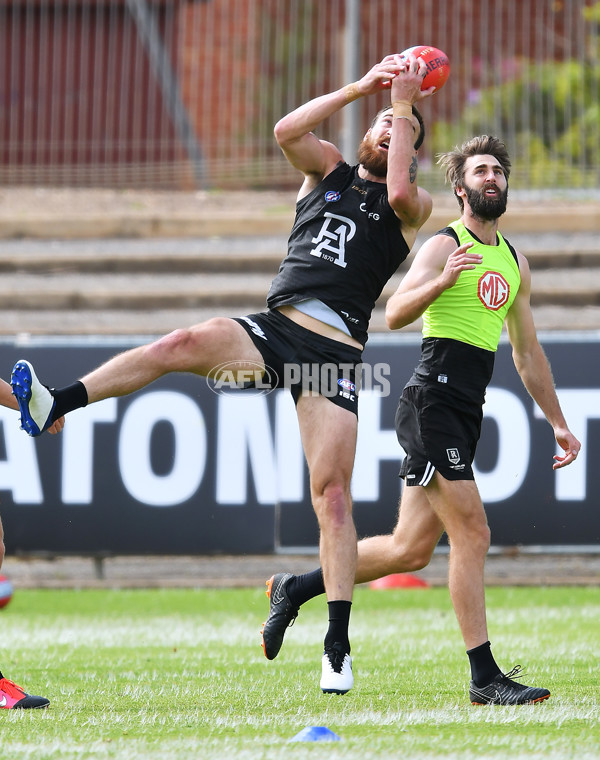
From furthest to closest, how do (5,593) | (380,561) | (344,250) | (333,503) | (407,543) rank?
(5,593) < (380,561) < (407,543) < (344,250) < (333,503)

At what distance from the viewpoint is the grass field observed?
4074 millimetres

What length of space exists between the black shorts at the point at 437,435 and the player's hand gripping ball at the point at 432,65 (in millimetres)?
1361

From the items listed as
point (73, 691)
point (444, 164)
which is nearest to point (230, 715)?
point (73, 691)

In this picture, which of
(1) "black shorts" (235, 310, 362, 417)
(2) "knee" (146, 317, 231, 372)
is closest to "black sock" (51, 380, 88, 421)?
(2) "knee" (146, 317, 231, 372)

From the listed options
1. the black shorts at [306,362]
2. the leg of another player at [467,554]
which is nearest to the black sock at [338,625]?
the leg of another player at [467,554]

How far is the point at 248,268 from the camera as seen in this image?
45.1 feet

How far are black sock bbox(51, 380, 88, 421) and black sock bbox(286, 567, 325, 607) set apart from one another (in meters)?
1.33

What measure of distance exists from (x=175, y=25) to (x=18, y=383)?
1190 cm

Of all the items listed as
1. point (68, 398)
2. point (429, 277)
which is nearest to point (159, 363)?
point (68, 398)

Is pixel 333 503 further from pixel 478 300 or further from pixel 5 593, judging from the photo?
pixel 5 593

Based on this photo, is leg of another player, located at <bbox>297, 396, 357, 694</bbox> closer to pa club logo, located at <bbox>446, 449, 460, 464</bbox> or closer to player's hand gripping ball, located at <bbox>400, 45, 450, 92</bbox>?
pa club logo, located at <bbox>446, 449, 460, 464</bbox>

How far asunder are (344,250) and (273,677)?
2.01 meters

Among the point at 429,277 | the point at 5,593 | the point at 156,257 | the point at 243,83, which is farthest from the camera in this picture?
the point at 243,83

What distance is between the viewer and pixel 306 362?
5316mm
